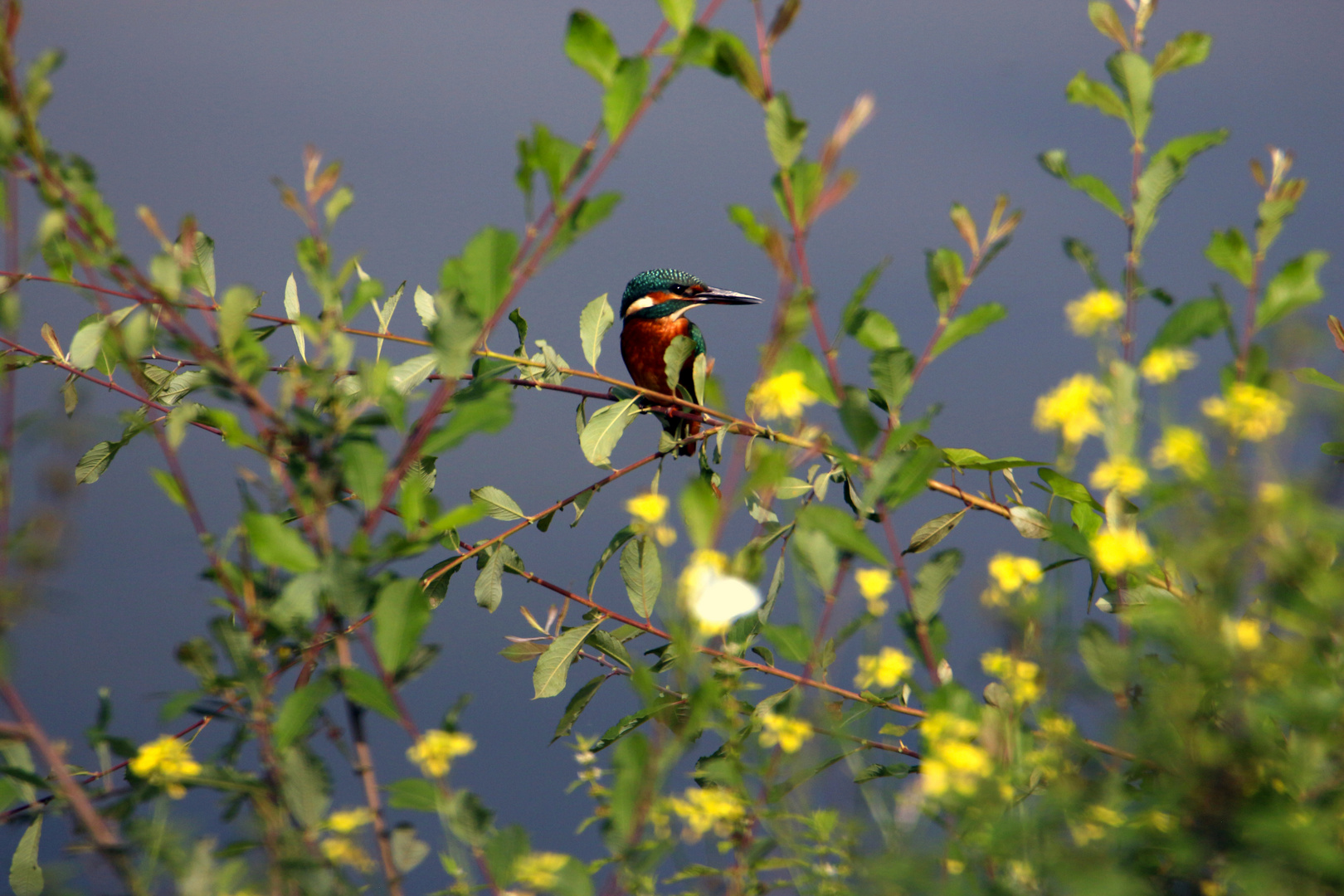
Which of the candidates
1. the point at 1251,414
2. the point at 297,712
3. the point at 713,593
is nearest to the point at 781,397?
the point at 713,593

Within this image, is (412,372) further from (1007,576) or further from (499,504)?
(1007,576)

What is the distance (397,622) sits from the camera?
0.99m

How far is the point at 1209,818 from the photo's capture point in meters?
0.92

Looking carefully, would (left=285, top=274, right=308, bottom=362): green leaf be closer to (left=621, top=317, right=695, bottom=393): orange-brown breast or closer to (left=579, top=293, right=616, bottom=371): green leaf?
(left=579, top=293, right=616, bottom=371): green leaf

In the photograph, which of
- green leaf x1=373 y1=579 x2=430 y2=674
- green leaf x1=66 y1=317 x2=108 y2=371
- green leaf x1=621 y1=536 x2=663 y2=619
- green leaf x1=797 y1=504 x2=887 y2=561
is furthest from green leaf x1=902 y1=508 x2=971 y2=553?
green leaf x1=66 y1=317 x2=108 y2=371

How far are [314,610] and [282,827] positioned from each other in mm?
217

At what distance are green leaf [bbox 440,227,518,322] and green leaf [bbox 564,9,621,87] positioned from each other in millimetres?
234

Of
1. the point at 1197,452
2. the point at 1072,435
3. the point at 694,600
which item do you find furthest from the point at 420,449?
the point at 1197,452

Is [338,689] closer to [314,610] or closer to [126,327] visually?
[314,610]

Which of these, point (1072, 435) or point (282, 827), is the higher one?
point (1072, 435)

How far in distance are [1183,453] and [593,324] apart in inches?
51.7

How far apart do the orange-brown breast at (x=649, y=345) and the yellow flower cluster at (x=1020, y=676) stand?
284cm

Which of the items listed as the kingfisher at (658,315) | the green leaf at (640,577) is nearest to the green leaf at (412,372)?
the green leaf at (640,577)

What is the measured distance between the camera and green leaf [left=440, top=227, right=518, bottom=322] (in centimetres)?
107
